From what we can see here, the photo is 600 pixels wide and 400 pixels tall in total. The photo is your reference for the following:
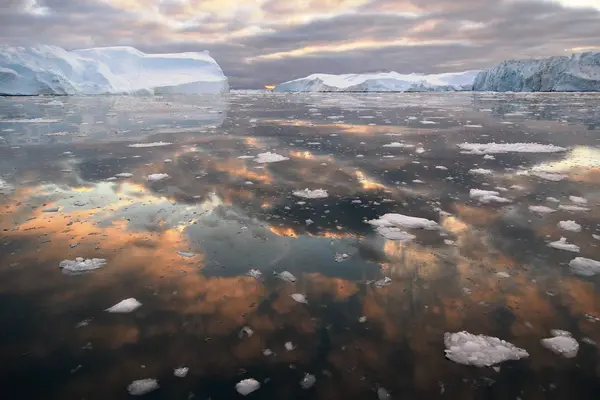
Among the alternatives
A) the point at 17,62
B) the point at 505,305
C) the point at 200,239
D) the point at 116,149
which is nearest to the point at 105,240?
the point at 200,239

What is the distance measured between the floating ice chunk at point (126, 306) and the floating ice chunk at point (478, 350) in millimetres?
2267

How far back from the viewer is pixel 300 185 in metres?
6.38

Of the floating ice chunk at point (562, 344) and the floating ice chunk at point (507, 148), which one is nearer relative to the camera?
the floating ice chunk at point (562, 344)

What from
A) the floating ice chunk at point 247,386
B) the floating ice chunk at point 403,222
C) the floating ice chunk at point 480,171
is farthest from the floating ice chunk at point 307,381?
the floating ice chunk at point 480,171

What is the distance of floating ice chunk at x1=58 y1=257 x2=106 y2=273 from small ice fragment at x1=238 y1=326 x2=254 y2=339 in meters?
1.75

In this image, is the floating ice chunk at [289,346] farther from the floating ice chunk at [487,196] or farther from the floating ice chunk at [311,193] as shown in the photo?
the floating ice chunk at [487,196]

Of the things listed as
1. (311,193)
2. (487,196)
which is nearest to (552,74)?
(487,196)

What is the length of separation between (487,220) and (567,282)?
1523 mm

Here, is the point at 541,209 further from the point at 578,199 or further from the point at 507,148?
the point at 507,148

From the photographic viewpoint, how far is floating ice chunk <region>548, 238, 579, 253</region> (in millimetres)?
3879

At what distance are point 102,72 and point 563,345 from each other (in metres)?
87.1

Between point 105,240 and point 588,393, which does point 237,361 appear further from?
point 105,240

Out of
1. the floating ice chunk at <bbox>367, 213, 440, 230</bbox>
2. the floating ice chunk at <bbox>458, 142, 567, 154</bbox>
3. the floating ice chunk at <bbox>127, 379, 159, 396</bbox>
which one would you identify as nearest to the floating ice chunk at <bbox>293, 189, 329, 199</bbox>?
the floating ice chunk at <bbox>367, 213, 440, 230</bbox>

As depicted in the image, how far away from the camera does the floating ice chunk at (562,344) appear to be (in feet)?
8.07
